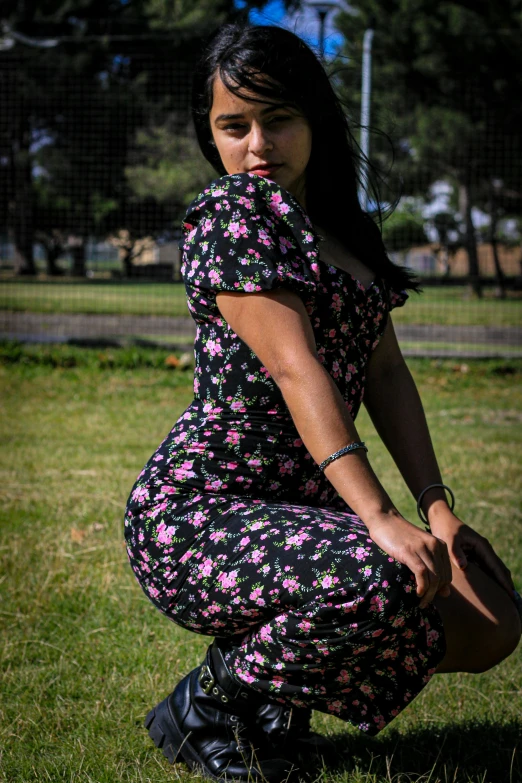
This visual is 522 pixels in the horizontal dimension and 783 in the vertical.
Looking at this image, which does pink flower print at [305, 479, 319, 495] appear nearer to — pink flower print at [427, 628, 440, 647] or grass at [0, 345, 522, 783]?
pink flower print at [427, 628, 440, 647]

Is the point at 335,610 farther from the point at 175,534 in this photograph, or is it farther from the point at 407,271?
the point at 407,271

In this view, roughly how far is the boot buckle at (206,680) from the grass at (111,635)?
19 centimetres

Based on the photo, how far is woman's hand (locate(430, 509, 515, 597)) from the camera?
178 centimetres

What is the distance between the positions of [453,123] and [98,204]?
320 inches

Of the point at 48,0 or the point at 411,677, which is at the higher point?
the point at 48,0

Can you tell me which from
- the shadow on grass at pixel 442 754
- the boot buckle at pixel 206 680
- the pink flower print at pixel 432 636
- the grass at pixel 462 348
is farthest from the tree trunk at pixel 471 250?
the pink flower print at pixel 432 636

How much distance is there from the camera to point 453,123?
16.0 meters

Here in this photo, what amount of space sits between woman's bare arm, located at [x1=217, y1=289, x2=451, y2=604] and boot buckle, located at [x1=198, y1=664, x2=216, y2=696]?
0.58 m

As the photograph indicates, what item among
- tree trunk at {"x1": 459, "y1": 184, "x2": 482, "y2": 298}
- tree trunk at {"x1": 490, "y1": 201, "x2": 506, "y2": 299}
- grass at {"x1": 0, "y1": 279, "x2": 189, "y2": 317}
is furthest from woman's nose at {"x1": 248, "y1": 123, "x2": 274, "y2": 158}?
tree trunk at {"x1": 490, "y1": 201, "x2": 506, "y2": 299}

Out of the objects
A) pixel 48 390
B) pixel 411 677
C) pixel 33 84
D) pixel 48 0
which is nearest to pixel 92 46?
pixel 33 84

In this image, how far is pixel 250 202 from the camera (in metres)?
1.67

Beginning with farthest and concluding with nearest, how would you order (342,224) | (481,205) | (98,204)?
(481,205), (98,204), (342,224)

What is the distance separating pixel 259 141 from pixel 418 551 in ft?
2.85

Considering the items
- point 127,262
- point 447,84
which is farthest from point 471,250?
point 127,262
